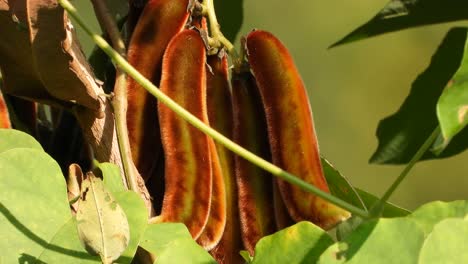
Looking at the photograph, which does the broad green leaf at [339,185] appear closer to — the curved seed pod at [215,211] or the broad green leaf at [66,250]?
the curved seed pod at [215,211]

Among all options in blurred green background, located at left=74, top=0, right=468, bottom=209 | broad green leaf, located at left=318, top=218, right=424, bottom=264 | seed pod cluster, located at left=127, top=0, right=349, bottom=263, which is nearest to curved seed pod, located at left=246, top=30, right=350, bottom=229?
seed pod cluster, located at left=127, top=0, right=349, bottom=263

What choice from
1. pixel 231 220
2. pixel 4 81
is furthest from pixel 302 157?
pixel 4 81

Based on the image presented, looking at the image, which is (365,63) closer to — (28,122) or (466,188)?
(466,188)

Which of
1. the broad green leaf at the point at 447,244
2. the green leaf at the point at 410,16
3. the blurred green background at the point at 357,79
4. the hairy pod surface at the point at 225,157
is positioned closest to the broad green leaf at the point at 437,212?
the broad green leaf at the point at 447,244

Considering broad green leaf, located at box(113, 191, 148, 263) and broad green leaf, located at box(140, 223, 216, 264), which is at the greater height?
broad green leaf, located at box(113, 191, 148, 263)

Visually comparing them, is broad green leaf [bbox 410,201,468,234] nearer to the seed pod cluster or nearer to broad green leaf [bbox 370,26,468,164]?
the seed pod cluster

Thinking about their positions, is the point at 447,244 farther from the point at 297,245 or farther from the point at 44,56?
the point at 44,56

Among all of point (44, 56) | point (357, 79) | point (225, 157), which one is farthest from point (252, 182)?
point (357, 79)
